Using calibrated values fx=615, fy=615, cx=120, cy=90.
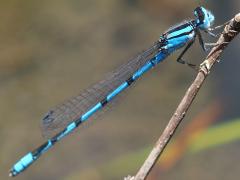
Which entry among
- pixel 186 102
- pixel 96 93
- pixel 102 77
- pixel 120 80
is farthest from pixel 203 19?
pixel 102 77

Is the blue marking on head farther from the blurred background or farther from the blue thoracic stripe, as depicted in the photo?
the blurred background

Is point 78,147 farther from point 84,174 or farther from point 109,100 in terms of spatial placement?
point 109,100

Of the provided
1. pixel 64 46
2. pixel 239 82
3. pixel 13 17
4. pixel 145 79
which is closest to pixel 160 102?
pixel 145 79

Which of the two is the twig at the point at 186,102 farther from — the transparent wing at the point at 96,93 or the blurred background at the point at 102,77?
Result: the blurred background at the point at 102,77

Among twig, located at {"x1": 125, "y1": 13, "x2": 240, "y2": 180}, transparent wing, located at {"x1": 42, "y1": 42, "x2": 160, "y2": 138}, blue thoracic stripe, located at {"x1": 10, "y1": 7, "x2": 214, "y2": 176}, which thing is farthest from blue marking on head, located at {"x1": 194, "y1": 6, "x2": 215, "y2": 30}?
twig, located at {"x1": 125, "y1": 13, "x2": 240, "y2": 180}

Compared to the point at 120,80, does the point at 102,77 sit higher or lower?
higher

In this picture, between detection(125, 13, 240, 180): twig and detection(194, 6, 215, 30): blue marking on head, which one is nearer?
detection(125, 13, 240, 180): twig

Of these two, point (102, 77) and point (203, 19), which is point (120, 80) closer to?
point (203, 19)
